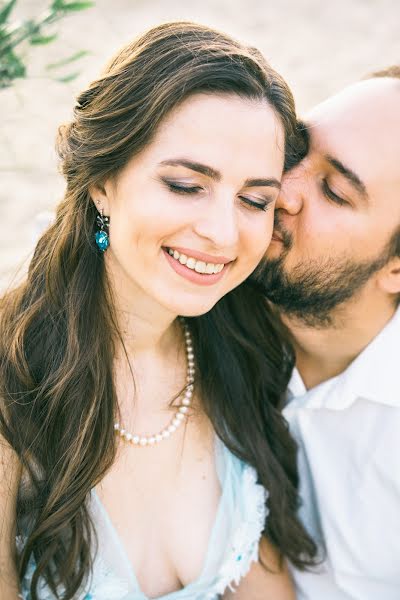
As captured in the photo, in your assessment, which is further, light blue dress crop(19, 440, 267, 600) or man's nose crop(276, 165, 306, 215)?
man's nose crop(276, 165, 306, 215)

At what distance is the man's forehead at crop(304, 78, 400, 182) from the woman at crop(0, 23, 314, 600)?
297mm

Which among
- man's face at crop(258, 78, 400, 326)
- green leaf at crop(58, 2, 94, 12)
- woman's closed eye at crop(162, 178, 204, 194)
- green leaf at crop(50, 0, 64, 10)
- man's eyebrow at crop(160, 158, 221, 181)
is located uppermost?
green leaf at crop(50, 0, 64, 10)

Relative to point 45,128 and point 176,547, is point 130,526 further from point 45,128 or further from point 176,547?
point 45,128

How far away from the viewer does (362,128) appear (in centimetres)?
260

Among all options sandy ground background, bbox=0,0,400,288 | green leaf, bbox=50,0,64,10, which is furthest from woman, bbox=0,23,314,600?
sandy ground background, bbox=0,0,400,288

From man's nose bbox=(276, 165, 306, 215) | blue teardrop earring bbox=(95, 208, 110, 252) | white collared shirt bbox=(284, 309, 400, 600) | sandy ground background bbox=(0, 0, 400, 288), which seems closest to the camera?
blue teardrop earring bbox=(95, 208, 110, 252)

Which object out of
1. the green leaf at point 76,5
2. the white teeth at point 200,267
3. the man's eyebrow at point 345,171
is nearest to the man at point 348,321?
the man's eyebrow at point 345,171

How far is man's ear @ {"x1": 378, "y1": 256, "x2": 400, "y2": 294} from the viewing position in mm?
2800

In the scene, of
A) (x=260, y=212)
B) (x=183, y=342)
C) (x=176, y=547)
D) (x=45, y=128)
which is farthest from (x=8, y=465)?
(x=45, y=128)

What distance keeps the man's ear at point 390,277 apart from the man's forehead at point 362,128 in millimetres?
405

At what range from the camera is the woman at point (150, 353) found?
6.46 feet

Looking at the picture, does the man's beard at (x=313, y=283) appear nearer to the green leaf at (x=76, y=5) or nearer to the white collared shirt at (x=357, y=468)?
the white collared shirt at (x=357, y=468)

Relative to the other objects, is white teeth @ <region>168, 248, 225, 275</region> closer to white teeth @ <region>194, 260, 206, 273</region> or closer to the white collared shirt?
white teeth @ <region>194, 260, 206, 273</region>

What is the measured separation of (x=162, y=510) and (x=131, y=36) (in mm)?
3826
